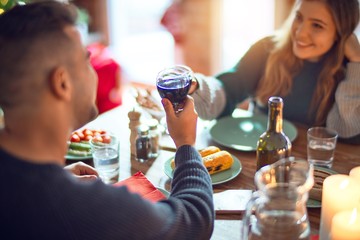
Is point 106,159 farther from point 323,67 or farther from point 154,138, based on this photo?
point 323,67

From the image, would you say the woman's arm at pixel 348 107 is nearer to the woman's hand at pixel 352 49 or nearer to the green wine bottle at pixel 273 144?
the woman's hand at pixel 352 49

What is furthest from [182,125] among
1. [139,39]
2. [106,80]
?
[139,39]

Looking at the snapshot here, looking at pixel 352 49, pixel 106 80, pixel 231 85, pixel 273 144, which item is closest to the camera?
pixel 273 144

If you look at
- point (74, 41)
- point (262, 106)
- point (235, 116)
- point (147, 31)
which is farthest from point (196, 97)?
point (147, 31)

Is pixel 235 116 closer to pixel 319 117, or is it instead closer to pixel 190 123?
pixel 319 117

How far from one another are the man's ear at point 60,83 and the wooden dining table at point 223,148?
50 cm

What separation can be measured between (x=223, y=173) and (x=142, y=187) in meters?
0.25

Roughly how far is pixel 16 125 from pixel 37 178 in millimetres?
128

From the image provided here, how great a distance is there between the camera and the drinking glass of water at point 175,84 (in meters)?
1.28

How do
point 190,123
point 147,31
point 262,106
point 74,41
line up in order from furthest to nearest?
point 147,31 → point 262,106 → point 190,123 → point 74,41

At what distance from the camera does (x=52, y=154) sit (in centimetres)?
91

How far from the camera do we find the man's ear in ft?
2.91

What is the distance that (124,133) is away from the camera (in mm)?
1729

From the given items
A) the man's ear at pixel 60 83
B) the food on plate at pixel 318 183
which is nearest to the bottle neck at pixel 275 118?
the food on plate at pixel 318 183
